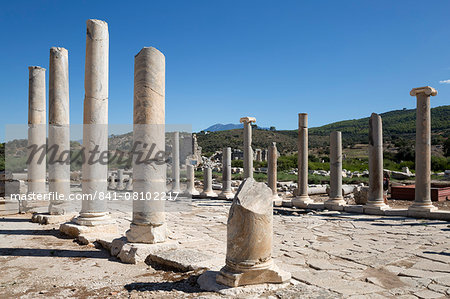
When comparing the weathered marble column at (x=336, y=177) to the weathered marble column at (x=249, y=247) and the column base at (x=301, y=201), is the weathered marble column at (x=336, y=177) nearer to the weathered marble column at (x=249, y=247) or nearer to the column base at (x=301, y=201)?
the column base at (x=301, y=201)

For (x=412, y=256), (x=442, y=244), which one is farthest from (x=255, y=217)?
(x=442, y=244)

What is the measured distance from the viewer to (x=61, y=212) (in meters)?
10.4

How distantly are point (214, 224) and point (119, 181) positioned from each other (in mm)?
13777

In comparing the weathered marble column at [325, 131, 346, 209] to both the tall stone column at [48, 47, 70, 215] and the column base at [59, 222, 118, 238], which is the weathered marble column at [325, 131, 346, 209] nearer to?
the column base at [59, 222, 118, 238]

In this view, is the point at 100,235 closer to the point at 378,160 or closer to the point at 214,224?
the point at 214,224

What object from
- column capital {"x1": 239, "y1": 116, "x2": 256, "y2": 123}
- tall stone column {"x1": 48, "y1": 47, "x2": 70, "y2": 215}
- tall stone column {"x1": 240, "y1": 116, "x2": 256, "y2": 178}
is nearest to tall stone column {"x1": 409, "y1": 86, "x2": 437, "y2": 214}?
column capital {"x1": 239, "y1": 116, "x2": 256, "y2": 123}

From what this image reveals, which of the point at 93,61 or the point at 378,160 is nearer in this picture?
the point at 93,61

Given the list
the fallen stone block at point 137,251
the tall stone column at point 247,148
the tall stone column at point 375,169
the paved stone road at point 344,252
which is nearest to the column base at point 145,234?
the fallen stone block at point 137,251

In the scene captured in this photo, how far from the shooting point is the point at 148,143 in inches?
268

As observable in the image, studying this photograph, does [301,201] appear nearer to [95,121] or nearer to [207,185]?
[207,185]

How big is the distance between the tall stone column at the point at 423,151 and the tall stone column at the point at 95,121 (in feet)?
30.7

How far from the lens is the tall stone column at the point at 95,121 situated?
8414 mm

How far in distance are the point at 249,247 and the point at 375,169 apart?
9377 mm

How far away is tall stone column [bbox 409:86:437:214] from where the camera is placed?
37.5ft
